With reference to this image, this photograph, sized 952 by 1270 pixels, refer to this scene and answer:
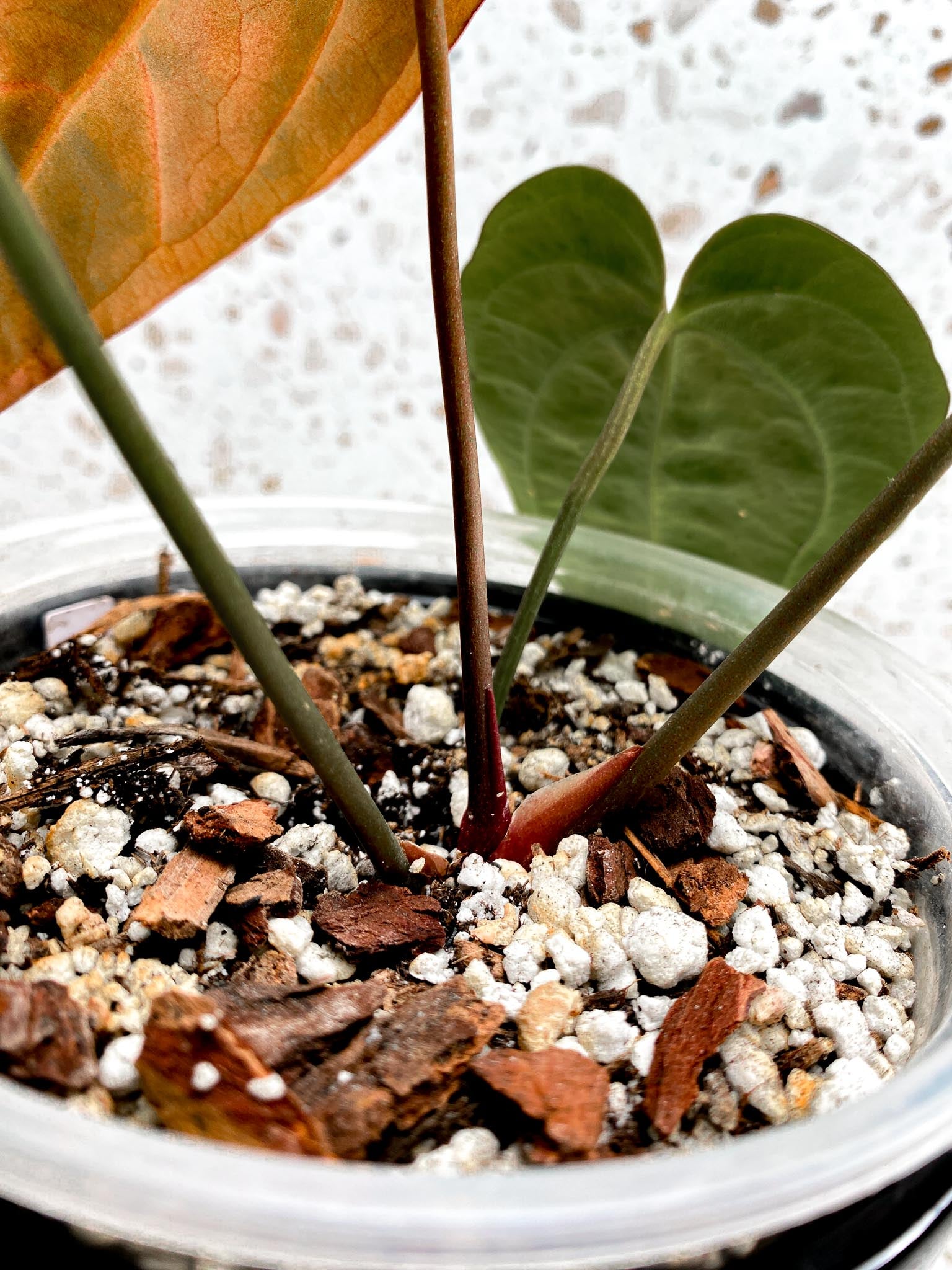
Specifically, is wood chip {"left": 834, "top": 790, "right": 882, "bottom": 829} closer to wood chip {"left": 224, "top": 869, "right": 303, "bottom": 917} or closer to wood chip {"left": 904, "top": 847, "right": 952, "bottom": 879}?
wood chip {"left": 904, "top": 847, "right": 952, "bottom": 879}

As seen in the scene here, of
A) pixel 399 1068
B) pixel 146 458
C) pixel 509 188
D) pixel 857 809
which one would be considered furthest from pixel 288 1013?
pixel 509 188

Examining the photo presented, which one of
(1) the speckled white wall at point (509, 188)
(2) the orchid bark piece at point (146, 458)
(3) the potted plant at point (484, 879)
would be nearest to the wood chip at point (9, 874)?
(3) the potted plant at point (484, 879)

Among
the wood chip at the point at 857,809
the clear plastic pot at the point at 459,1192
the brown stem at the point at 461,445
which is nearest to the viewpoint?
the clear plastic pot at the point at 459,1192

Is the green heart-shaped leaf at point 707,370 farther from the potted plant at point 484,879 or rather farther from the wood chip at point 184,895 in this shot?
the wood chip at point 184,895

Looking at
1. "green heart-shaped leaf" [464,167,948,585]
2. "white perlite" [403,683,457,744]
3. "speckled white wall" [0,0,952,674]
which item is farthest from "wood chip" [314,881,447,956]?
"speckled white wall" [0,0,952,674]

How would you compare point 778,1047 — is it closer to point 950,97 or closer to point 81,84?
point 81,84

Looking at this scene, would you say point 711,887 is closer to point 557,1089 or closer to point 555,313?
point 557,1089
